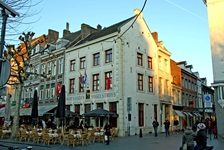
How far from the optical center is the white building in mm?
24250

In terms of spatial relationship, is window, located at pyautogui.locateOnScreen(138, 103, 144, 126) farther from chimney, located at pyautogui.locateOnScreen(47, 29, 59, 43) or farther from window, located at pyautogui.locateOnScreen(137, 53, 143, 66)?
chimney, located at pyautogui.locateOnScreen(47, 29, 59, 43)

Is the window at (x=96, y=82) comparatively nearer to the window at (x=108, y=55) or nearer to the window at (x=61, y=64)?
the window at (x=108, y=55)

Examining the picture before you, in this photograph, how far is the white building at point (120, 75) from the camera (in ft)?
79.6

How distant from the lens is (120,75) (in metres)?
24.3

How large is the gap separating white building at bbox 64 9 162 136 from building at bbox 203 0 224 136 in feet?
27.5

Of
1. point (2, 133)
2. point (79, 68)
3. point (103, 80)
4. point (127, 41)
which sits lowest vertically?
point (2, 133)

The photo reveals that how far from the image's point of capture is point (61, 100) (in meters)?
16.4

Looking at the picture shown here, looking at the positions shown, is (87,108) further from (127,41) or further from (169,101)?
(169,101)

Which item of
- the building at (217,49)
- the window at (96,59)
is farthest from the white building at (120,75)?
the building at (217,49)

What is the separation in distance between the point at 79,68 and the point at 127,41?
23.0ft

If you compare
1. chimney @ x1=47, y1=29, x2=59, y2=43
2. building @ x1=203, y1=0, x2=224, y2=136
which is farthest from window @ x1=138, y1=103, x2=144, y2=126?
chimney @ x1=47, y1=29, x2=59, y2=43

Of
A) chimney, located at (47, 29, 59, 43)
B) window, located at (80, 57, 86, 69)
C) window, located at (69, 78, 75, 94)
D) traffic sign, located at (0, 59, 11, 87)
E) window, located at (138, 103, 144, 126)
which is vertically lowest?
window, located at (138, 103, 144, 126)

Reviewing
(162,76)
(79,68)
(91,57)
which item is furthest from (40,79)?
(162,76)

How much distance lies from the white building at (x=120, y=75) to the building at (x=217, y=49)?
27.5 ft
